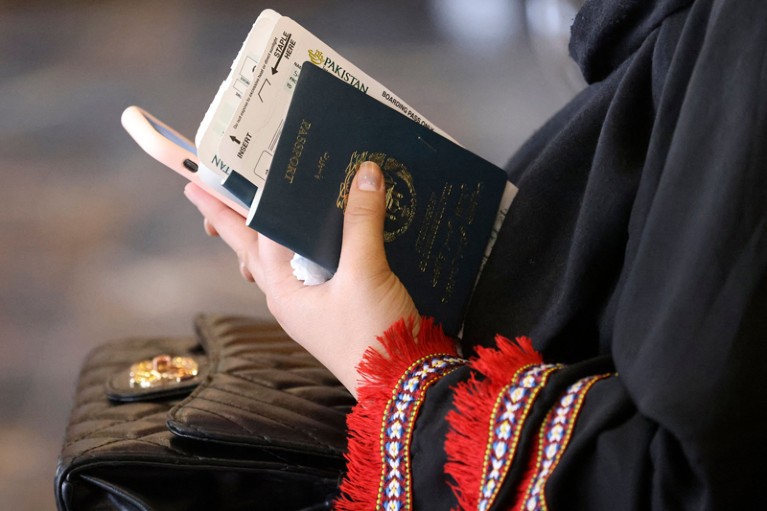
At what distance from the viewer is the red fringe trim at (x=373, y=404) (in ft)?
1.93

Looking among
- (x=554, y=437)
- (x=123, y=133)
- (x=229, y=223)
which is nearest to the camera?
(x=554, y=437)

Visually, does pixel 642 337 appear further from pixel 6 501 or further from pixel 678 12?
pixel 6 501

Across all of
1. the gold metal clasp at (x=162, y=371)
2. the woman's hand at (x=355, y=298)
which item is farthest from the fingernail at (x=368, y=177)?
the gold metal clasp at (x=162, y=371)

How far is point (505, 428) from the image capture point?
1.71 feet

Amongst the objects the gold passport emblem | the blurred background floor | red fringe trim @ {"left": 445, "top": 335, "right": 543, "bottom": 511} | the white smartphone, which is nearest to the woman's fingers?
the white smartphone

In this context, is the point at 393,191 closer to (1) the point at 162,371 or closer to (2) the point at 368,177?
(2) the point at 368,177

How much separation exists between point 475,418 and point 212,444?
242 mm

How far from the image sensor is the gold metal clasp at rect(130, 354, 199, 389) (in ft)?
2.63

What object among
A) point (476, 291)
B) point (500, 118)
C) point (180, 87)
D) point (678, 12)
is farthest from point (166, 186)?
point (678, 12)

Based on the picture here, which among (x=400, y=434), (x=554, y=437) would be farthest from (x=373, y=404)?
(x=554, y=437)

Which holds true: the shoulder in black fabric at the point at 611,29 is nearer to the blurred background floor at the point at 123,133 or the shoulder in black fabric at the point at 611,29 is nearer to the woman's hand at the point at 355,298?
the woman's hand at the point at 355,298

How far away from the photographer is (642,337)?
48cm

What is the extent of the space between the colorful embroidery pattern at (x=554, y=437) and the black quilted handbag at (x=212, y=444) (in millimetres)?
225

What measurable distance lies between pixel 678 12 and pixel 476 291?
0.26 meters
